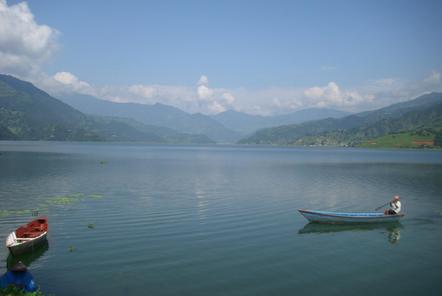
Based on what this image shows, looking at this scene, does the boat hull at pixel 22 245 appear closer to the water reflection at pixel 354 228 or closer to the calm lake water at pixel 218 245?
the calm lake water at pixel 218 245

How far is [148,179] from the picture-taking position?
80.4 m

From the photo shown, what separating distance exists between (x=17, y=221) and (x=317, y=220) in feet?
108

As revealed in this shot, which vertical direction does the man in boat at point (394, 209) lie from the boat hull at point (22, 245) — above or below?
below

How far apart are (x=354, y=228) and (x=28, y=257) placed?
32.4 m

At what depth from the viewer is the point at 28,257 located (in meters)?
28.0

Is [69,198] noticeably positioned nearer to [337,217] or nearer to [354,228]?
[337,217]

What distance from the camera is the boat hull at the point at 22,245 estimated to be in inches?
1061

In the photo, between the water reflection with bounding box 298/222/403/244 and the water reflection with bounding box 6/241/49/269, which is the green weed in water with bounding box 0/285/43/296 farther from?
the water reflection with bounding box 298/222/403/244

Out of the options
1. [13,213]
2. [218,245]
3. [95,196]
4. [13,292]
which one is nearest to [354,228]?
[218,245]

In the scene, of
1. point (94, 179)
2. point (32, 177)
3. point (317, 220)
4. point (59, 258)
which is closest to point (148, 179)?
→ point (94, 179)

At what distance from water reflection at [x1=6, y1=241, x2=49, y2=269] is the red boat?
33 cm

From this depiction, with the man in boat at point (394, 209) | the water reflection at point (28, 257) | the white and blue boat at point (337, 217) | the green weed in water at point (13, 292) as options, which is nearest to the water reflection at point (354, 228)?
the white and blue boat at point (337, 217)

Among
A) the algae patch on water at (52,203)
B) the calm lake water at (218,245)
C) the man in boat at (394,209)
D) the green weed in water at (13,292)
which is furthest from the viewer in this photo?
the man in boat at (394,209)

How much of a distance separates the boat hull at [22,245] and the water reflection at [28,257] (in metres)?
0.29
